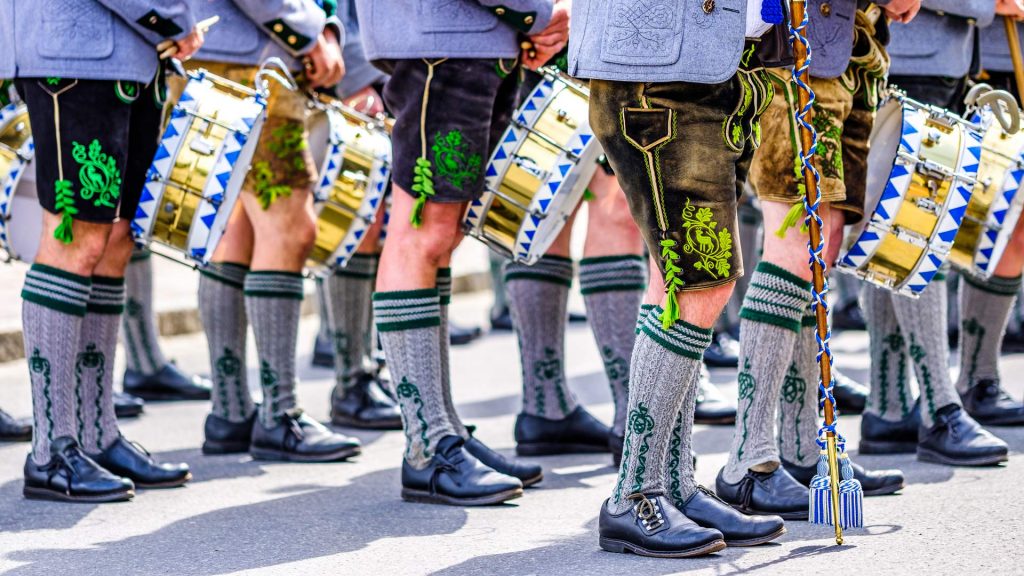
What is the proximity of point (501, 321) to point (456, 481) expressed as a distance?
13.9 ft

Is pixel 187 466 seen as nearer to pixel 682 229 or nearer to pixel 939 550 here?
pixel 682 229

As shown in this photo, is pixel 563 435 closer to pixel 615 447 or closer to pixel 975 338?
pixel 615 447

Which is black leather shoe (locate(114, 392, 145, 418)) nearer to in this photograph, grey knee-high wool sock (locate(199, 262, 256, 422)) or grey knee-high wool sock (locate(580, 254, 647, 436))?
grey knee-high wool sock (locate(199, 262, 256, 422))

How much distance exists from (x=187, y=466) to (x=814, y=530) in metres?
1.90

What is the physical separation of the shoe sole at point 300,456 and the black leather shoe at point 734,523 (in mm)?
1609

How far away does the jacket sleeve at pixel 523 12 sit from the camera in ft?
13.1

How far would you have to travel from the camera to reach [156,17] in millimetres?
4051

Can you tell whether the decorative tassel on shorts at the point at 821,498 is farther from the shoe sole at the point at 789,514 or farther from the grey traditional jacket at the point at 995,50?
the grey traditional jacket at the point at 995,50

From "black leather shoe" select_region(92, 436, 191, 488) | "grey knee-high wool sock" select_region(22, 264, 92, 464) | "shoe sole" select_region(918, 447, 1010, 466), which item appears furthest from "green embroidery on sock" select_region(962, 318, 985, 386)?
"grey knee-high wool sock" select_region(22, 264, 92, 464)

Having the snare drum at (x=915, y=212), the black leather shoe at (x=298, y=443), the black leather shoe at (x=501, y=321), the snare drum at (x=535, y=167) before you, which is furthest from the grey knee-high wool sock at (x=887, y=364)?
the black leather shoe at (x=501, y=321)

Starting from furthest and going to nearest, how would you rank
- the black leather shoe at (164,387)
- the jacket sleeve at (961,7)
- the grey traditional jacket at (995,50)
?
the black leather shoe at (164,387), the grey traditional jacket at (995,50), the jacket sleeve at (961,7)

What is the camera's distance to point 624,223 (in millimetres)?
4738

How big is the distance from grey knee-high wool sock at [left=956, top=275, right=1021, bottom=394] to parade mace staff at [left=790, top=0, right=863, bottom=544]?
1.98 m

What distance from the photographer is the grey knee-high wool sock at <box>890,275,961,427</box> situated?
4.57 m
